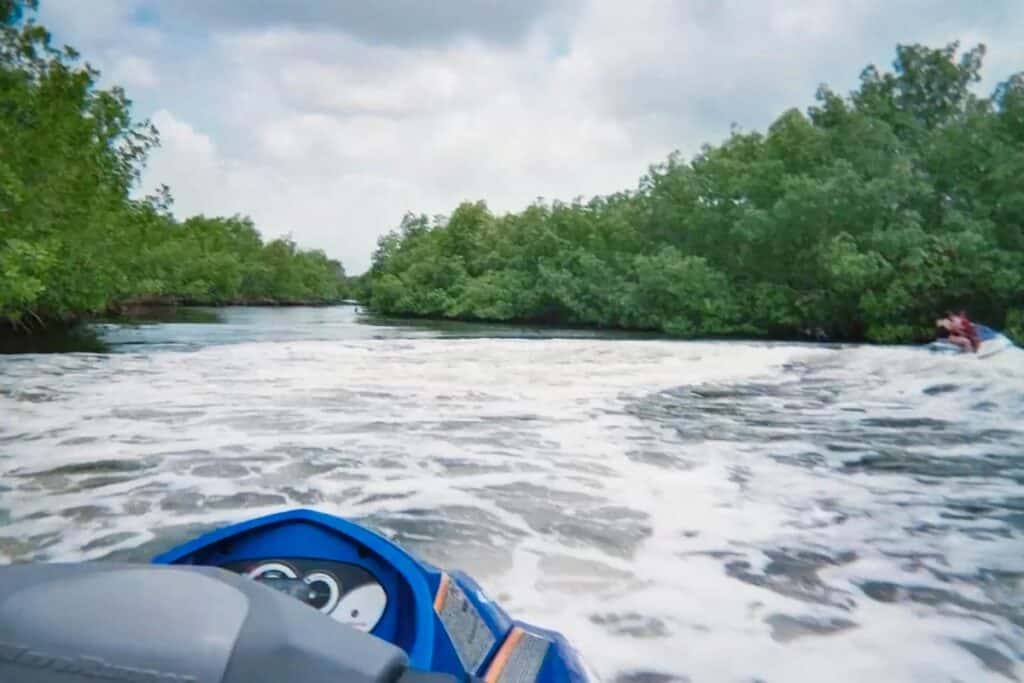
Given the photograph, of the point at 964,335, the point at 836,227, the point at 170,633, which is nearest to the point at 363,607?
the point at 170,633

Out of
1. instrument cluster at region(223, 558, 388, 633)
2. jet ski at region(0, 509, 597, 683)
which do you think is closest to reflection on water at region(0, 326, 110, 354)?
instrument cluster at region(223, 558, 388, 633)

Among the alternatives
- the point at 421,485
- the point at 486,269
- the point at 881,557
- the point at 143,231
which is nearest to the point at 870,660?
the point at 881,557

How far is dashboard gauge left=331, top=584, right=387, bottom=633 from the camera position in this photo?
55.6 inches

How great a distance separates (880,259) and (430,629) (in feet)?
63.5

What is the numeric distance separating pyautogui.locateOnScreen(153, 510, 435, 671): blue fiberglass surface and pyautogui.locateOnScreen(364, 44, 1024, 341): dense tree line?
17.6 m

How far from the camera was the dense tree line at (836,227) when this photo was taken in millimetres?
17922

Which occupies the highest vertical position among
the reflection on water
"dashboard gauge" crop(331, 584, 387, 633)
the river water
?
"dashboard gauge" crop(331, 584, 387, 633)

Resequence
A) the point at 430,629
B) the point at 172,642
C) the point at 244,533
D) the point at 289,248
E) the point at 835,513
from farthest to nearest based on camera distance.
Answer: the point at 289,248 → the point at 835,513 → the point at 244,533 → the point at 430,629 → the point at 172,642

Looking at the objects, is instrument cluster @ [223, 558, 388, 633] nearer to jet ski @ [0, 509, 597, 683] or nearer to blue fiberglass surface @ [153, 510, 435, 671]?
blue fiberglass surface @ [153, 510, 435, 671]

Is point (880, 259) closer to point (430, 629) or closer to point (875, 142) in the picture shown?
point (875, 142)

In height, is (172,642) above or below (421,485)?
above

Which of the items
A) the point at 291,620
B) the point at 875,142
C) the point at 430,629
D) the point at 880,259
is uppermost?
the point at 875,142

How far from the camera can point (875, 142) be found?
Result: 20.8 m

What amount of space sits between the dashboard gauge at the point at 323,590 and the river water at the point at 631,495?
3.33ft
